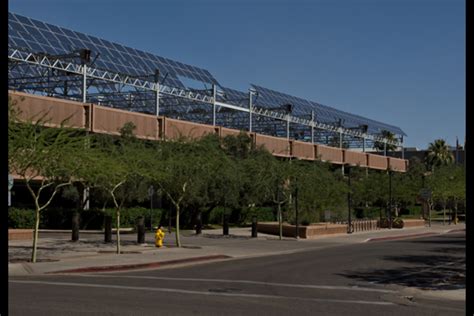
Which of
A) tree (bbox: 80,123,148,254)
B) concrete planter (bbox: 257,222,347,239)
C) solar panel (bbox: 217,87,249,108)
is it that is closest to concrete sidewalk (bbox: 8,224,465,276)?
concrete planter (bbox: 257,222,347,239)

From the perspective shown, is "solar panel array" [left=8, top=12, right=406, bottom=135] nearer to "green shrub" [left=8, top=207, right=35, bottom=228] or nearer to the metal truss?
the metal truss

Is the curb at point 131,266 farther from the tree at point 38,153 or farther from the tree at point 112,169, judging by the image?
the tree at point 112,169

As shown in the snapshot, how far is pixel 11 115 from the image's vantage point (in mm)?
22984

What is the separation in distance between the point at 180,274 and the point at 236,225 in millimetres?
34408

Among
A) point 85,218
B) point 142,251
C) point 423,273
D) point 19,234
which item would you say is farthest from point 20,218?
point 423,273

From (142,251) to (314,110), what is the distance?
55.9 metres

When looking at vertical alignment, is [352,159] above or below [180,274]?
above

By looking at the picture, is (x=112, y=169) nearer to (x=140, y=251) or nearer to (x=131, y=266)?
(x=140, y=251)

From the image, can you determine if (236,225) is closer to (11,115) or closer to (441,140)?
(11,115)

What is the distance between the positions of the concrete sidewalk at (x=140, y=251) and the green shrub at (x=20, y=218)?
1.45 m

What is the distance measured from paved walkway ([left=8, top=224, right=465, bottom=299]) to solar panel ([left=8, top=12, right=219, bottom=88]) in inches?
564

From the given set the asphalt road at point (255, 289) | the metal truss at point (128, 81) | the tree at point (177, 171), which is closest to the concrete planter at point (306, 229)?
the tree at point (177, 171)

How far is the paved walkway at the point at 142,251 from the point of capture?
22078 millimetres
